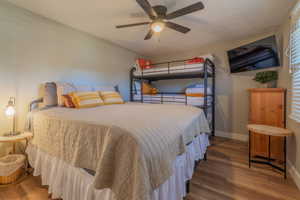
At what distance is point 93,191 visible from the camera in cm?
102

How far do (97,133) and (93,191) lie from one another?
1.55 feet

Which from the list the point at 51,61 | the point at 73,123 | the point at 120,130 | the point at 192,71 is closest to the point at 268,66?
the point at 192,71

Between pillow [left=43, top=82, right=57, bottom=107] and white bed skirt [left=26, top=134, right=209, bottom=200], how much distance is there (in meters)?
0.68

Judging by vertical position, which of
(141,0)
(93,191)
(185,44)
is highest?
(185,44)

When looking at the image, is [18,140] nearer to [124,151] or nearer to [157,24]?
[124,151]

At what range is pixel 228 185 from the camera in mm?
1504

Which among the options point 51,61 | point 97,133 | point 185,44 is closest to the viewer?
point 97,133

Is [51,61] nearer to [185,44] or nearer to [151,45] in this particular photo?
[151,45]

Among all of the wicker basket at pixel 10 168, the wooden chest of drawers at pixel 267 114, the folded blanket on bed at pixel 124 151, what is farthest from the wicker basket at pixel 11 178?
the wooden chest of drawers at pixel 267 114

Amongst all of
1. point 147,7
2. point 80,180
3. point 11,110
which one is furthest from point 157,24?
point 11,110

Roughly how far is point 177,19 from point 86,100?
196 cm

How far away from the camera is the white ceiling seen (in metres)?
1.75

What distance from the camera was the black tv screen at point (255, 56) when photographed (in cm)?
238

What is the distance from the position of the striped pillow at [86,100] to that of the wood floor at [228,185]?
105cm
